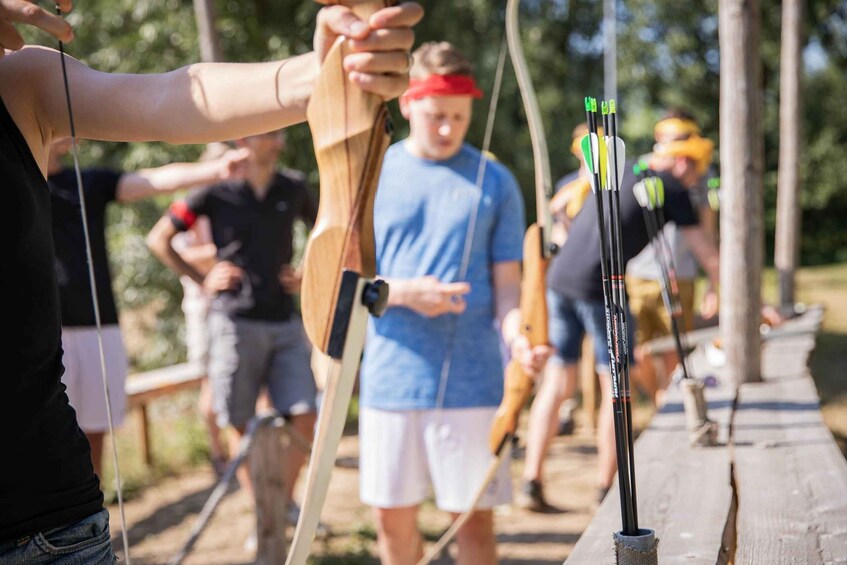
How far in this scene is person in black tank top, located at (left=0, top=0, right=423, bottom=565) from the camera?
1184 millimetres

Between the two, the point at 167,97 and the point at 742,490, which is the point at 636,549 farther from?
the point at 742,490

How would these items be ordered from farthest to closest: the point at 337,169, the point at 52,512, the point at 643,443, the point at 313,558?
the point at 313,558, the point at 643,443, the point at 337,169, the point at 52,512

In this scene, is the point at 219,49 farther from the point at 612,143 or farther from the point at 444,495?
the point at 612,143

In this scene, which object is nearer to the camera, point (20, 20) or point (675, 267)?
point (20, 20)

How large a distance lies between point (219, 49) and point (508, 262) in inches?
117

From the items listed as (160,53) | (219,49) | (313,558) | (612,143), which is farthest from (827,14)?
(612,143)

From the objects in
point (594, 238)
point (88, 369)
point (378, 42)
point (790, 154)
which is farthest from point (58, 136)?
point (790, 154)

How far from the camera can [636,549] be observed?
1.40m

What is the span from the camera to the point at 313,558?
406cm

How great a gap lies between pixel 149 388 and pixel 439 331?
3453mm

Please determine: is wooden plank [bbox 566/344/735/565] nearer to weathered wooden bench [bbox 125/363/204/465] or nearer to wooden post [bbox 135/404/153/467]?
weathered wooden bench [bbox 125/363/204/465]

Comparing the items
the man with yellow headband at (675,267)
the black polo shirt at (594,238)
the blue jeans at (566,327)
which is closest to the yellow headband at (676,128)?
the man with yellow headband at (675,267)

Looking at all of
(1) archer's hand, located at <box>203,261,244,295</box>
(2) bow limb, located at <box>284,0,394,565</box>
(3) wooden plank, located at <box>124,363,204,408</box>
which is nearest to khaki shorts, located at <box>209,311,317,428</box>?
(1) archer's hand, located at <box>203,261,244,295</box>

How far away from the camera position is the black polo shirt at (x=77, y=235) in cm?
341
